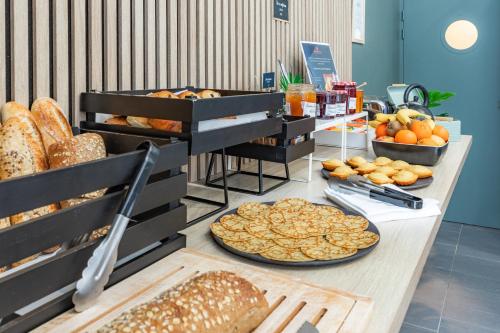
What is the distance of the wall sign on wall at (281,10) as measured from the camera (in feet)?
6.71

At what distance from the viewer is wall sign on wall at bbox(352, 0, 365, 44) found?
3.27 metres

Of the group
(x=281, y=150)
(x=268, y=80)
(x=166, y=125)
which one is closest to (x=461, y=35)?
(x=268, y=80)

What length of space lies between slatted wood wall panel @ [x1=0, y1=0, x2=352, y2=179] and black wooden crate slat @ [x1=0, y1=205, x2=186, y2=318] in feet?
1.39

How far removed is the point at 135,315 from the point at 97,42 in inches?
30.9

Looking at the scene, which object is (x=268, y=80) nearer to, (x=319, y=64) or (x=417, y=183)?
(x=319, y=64)

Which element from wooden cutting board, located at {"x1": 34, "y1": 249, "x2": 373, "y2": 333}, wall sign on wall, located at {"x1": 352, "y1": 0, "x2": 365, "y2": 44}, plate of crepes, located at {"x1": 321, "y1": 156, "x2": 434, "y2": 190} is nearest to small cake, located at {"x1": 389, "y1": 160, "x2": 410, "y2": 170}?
plate of crepes, located at {"x1": 321, "y1": 156, "x2": 434, "y2": 190}

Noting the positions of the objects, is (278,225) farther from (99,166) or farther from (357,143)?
(357,143)

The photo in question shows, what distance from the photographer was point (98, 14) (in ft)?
3.80

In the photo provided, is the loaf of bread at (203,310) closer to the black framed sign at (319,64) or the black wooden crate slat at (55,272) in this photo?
the black wooden crate slat at (55,272)

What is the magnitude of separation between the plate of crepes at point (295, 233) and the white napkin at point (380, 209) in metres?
0.05

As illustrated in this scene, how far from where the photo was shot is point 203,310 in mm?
622

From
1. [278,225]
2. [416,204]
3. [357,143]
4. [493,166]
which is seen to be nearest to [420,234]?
[416,204]

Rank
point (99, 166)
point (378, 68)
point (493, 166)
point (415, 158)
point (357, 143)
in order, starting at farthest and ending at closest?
point (493, 166)
point (378, 68)
point (357, 143)
point (415, 158)
point (99, 166)

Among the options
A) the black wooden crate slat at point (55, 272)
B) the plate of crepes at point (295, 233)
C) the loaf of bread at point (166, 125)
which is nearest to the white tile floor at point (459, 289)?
the plate of crepes at point (295, 233)
